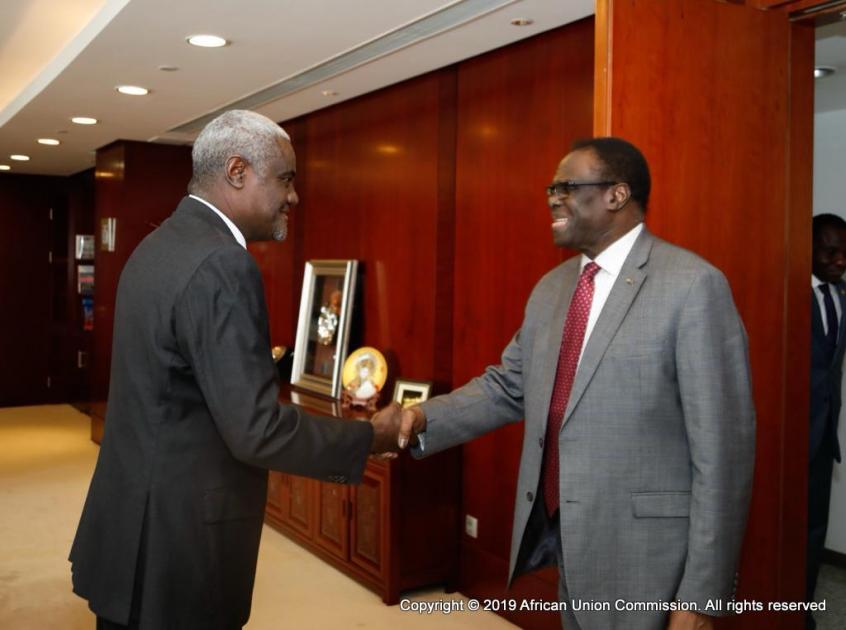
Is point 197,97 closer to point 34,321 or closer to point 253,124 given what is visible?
point 253,124

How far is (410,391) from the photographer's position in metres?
4.55

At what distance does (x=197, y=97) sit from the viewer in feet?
17.8

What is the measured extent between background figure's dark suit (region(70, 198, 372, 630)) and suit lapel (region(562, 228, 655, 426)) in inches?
25.6

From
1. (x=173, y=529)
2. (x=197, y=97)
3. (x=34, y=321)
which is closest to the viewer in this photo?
(x=173, y=529)

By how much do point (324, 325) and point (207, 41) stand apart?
198 centimetres

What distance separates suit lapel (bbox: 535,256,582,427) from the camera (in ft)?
7.07

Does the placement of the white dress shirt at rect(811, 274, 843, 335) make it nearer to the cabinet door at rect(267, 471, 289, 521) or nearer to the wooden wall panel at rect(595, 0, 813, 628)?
the wooden wall panel at rect(595, 0, 813, 628)

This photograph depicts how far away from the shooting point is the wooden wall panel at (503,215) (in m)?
3.84

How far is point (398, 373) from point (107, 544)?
3.12 meters

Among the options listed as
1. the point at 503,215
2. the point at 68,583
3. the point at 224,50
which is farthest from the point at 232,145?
the point at 68,583

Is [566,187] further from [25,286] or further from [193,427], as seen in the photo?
[25,286]

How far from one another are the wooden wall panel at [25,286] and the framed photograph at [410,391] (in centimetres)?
693

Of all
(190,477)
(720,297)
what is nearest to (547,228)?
(720,297)

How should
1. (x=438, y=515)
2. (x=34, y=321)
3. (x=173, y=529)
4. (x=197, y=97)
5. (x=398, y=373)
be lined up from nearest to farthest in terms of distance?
(x=173, y=529), (x=438, y=515), (x=398, y=373), (x=197, y=97), (x=34, y=321)
